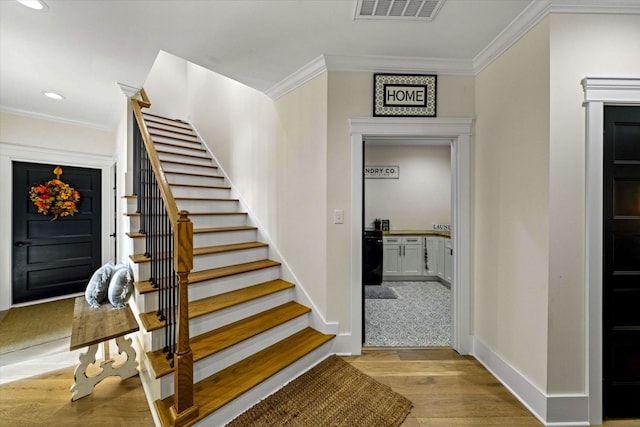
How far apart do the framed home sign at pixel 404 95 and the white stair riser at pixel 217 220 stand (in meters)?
2.01

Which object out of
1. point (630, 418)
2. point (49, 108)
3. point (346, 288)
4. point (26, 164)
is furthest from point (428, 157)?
point (26, 164)

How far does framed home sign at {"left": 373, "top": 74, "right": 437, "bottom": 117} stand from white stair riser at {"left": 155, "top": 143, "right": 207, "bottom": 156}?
2.98m

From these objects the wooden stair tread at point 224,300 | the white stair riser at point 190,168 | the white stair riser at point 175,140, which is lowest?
the wooden stair tread at point 224,300

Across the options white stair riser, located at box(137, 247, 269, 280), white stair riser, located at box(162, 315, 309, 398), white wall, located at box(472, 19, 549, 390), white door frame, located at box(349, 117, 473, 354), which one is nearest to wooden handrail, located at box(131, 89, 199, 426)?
white stair riser, located at box(162, 315, 309, 398)

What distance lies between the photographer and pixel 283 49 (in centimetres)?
214

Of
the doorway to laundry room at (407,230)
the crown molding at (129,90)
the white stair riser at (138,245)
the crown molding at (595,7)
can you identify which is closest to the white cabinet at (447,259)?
the doorway to laundry room at (407,230)

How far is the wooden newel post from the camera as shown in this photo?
1390mm

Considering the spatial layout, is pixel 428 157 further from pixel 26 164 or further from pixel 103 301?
pixel 26 164

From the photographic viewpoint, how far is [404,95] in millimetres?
2281

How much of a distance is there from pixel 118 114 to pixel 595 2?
187 inches

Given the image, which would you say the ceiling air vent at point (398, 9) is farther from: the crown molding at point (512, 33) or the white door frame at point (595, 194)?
the white door frame at point (595, 194)

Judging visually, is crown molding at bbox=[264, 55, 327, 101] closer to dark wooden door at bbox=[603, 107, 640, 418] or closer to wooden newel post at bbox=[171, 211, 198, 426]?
wooden newel post at bbox=[171, 211, 198, 426]

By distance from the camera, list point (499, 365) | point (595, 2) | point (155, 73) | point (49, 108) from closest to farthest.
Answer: point (595, 2)
point (499, 365)
point (49, 108)
point (155, 73)

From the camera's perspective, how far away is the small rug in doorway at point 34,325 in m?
2.64
